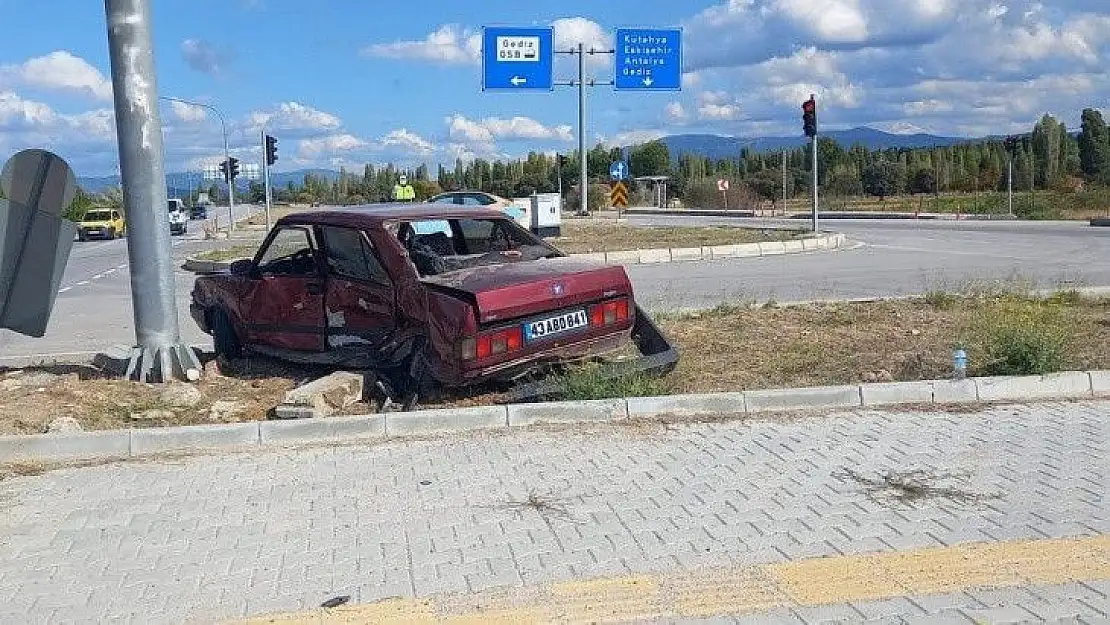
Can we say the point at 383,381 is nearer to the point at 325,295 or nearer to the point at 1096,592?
the point at 325,295

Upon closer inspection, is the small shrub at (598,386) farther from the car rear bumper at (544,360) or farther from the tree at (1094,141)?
the tree at (1094,141)

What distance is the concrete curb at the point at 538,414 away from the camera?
613 cm

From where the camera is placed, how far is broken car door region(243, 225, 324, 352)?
7.88 meters

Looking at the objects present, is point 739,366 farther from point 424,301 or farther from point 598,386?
point 424,301

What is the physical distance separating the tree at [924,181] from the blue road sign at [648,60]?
109ft

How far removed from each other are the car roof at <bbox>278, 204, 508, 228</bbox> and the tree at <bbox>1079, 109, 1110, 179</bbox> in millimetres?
54616

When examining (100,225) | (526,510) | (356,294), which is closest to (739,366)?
(356,294)

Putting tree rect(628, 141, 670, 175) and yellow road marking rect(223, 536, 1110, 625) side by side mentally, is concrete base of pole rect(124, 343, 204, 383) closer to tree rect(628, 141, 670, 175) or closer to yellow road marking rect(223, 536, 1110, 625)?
yellow road marking rect(223, 536, 1110, 625)

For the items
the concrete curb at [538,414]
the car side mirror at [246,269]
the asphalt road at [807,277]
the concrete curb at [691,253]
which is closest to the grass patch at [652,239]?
the concrete curb at [691,253]

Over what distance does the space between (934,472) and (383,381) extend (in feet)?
12.4

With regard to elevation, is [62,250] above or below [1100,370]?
above

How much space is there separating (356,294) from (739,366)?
303 cm

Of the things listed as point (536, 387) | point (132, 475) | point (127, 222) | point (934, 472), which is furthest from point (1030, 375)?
point (127, 222)

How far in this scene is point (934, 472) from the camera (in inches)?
213
